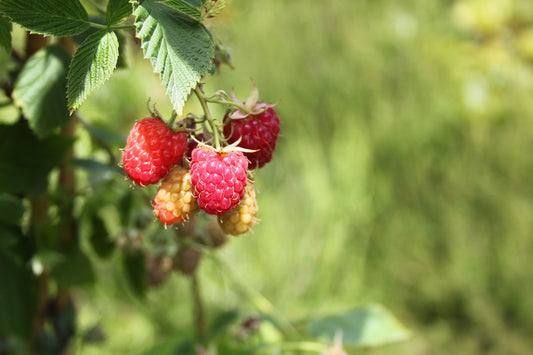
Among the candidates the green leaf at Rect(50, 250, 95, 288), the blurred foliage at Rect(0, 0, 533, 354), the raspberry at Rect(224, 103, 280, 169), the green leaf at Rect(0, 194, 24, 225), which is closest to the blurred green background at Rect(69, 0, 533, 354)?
the blurred foliage at Rect(0, 0, 533, 354)

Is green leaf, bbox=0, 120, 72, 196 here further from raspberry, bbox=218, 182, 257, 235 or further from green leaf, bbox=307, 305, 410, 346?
green leaf, bbox=307, 305, 410, 346

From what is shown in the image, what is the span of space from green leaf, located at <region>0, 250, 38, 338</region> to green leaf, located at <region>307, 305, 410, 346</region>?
13.4 inches

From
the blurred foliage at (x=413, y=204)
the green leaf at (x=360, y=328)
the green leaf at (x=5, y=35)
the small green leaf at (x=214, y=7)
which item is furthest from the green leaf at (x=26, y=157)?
the blurred foliage at (x=413, y=204)

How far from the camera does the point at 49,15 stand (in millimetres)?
351

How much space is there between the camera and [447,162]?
2.17 metres

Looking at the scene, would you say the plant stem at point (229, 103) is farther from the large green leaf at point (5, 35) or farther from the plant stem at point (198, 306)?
the plant stem at point (198, 306)

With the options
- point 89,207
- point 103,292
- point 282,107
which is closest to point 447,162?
point 282,107

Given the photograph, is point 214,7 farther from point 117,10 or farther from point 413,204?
point 413,204

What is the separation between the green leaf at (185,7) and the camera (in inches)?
12.6

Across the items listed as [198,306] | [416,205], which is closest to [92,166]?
[198,306]

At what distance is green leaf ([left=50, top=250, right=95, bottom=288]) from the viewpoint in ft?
1.98

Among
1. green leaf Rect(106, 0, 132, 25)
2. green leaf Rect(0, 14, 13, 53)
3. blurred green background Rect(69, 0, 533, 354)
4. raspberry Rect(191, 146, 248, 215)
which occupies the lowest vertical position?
blurred green background Rect(69, 0, 533, 354)

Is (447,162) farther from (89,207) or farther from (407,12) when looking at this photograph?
(89,207)

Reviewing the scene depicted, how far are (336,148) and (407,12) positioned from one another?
94 centimetres
